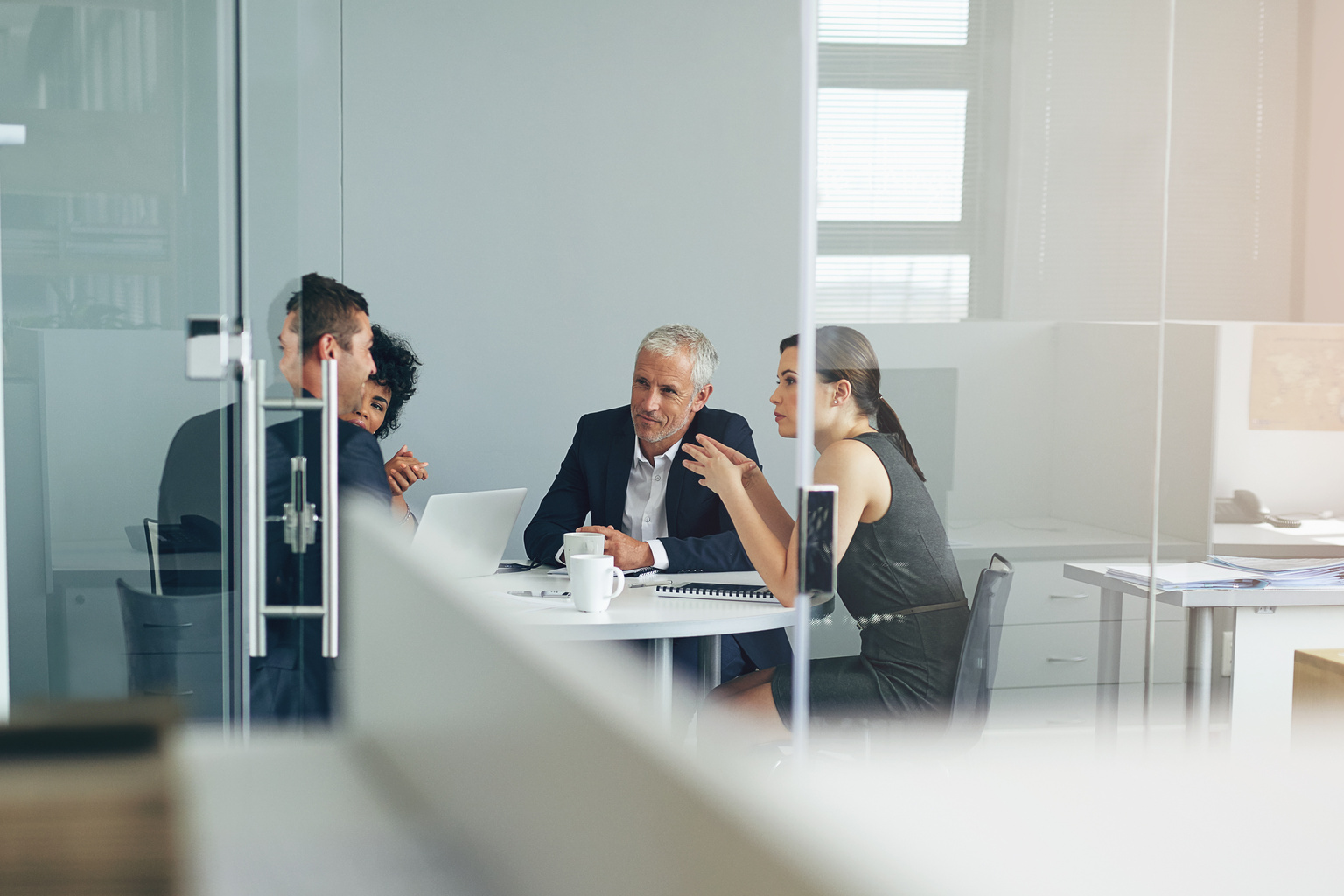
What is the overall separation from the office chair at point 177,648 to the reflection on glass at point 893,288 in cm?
114

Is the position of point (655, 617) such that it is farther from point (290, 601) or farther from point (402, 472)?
point (402, 472)

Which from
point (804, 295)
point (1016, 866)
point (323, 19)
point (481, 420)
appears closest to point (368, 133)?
point (481, 420)

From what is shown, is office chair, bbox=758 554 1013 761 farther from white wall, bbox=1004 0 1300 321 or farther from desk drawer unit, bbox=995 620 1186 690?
white wall, bbox=1004 0 1300 321

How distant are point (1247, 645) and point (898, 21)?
1.26 metres

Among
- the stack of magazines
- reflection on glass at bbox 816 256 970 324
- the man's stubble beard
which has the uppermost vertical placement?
reflection on glass at bbox 816 256 970 324

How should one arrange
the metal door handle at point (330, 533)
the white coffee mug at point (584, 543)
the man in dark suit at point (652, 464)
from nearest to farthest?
the metal door handle at point (330, 533) → the white coffee mug at point (584, 543) → the man in dark suit at point (652, 464)

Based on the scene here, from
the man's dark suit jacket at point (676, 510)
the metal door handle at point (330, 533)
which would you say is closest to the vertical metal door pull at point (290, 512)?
the metal door handle at point (330, 533)

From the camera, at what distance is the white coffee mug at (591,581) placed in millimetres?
2340

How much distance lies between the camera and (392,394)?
3744 mm

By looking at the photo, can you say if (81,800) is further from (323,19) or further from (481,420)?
(481,420)

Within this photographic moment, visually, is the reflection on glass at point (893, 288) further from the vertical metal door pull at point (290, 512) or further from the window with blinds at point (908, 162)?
the vertical metal door pull at point (290, 512)

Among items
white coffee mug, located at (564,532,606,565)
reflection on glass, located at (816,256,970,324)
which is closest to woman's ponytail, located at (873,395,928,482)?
reflection on glass, located at (816,256,970,324)

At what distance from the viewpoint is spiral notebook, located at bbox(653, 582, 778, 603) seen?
8.38 feet

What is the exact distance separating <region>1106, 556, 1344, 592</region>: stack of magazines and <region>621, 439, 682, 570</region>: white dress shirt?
4.32ft
